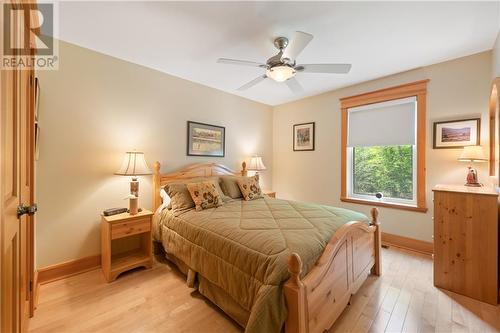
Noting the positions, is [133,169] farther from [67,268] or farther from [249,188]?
[249,188]

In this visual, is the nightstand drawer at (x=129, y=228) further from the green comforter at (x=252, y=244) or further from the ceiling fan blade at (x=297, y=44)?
the ceiling fan blade at (x=297, y=44)

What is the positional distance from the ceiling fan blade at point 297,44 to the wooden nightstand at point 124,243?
2.30m

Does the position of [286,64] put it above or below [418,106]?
above

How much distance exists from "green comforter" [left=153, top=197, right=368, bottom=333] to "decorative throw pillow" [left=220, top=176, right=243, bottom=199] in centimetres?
50

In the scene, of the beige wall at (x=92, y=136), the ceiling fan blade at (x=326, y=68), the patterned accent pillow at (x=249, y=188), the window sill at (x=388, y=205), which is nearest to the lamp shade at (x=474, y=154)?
the window sill at (x=388, y=205)

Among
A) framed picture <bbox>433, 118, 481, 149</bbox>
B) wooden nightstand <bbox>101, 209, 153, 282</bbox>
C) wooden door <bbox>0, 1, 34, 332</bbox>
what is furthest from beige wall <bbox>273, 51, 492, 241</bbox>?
wooden door <bbox>0, 1, 34, 332</bbox>

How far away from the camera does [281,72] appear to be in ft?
7.17

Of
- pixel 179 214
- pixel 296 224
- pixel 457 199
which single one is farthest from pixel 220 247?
pixel 457 199

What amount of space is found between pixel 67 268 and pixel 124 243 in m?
0.56

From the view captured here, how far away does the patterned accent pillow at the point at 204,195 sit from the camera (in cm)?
253

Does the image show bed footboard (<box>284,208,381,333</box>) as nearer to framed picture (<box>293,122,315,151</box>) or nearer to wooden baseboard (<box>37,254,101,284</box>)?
framed picture (<box>293,122,315,151</box>)

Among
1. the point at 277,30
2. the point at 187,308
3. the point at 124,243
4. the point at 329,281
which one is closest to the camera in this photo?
the point at 329,281

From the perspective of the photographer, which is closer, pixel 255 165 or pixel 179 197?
pixel 179 197

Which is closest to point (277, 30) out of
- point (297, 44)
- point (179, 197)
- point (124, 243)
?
point (297, 44)
